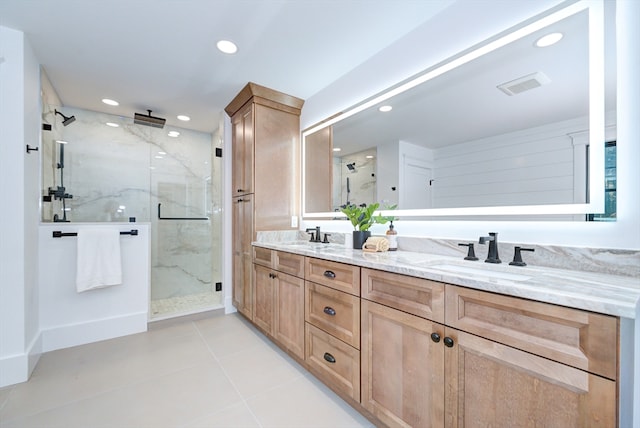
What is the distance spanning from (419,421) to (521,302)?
706mm

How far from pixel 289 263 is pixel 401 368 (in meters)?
1.08

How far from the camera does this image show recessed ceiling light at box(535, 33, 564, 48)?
1238 millimetres

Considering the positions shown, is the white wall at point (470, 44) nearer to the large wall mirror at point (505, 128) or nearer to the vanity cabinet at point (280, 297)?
the large wall mirror at point (505, 128)

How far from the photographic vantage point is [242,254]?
289cm

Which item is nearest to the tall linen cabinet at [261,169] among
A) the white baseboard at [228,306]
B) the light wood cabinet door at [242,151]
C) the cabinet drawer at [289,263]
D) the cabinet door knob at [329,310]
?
the light wood cabinet door at [242,151]

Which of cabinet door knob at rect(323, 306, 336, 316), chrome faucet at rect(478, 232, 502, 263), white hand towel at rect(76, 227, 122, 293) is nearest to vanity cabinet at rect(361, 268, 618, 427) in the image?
cabinet door knob at rect(323, 306, 336, 316)

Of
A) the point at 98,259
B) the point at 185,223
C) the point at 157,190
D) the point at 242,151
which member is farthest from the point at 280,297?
the point at 157,190

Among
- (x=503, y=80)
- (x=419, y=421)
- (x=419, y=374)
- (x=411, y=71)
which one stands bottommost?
(x=419, y=421)

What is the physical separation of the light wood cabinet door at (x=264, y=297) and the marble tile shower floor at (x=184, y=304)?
911 millimetres

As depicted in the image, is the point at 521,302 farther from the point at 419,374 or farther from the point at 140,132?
the point at 140,132

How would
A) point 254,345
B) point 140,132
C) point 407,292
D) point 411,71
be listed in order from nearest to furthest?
point 407,292 → point 411,71 → point 254,345 → point 140,132

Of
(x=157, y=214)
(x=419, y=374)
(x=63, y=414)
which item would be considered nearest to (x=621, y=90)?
(x=419, y=374)

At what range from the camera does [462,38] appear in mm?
1574

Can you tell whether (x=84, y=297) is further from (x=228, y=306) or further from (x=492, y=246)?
(x=492, y=246)
